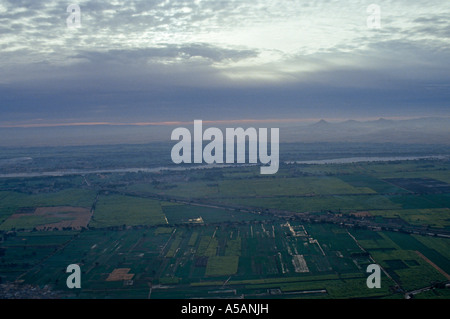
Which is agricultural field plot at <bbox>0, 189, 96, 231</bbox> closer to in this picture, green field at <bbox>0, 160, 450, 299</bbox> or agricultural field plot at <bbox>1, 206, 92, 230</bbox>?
agricultural field plot at <bbox>1, 206, 92, 230</bbox>

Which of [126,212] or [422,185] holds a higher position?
[422,185]

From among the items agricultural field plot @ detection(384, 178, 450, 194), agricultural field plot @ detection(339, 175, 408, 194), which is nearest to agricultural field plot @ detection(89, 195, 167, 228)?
agricultural field plot @ detection(339, 175, 408, 194)

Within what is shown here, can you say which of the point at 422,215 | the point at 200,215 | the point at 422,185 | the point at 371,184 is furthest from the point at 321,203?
the point at 422,185

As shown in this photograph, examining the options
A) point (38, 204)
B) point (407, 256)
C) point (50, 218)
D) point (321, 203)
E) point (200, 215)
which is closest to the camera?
point (407, 256)

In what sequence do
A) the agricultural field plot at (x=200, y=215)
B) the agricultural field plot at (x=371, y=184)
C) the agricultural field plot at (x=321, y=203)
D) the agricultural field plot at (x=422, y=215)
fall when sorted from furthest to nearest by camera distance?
the agricultural field plot at (x=371, y=184)
the agricultural field plot at (x=321, y=203)
the agricultural field plot at (x=200, y=215)
the agricultural field plot at (x=422, y=215)

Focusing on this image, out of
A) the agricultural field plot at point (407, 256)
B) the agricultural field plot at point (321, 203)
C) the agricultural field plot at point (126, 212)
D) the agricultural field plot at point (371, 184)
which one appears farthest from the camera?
the agricultural field plot at point (371, 184)

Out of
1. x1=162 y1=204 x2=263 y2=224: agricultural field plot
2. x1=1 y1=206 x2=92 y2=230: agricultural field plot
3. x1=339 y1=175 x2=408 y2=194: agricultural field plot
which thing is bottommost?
x1=1 y1=206 x2=92 y2=230: agricultural field plot

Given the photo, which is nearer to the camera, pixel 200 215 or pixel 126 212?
pixel 200 215

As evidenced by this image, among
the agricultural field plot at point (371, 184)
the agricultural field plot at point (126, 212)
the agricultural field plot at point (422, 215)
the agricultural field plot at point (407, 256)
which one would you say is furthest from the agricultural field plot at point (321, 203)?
the agricultural field plot at point (126, 212)

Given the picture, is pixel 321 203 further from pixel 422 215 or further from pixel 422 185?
pixel 422 185

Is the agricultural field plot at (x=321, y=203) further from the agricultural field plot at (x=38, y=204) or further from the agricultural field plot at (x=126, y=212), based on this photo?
the agricultural field plot at (x=38, y=204)

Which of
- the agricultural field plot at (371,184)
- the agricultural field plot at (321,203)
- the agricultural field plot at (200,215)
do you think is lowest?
the agricultural field plot at (200,215)
